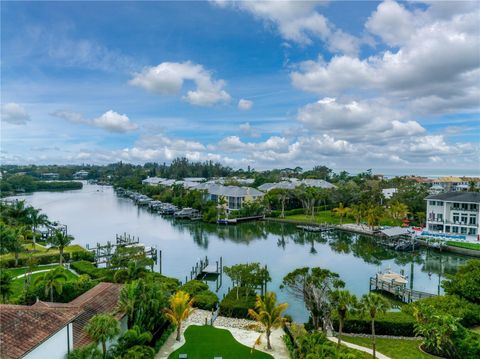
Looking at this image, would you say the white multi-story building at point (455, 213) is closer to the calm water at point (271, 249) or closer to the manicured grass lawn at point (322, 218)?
the calm water at point (271, 249)

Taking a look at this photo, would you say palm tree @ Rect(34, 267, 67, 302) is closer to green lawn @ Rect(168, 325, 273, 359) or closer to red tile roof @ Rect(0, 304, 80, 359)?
red tile roof @ Rect(0, 304, 80, 359)

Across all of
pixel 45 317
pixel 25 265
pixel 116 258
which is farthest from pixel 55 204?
pixel 45 317

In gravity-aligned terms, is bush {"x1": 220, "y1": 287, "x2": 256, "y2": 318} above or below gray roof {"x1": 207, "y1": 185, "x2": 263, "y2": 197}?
below

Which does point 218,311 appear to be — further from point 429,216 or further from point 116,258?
point 429,216

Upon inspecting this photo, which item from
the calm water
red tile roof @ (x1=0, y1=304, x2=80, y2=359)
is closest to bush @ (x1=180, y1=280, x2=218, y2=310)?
the calm water

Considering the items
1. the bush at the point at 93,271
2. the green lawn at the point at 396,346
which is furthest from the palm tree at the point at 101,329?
the bush at the point at 93,271

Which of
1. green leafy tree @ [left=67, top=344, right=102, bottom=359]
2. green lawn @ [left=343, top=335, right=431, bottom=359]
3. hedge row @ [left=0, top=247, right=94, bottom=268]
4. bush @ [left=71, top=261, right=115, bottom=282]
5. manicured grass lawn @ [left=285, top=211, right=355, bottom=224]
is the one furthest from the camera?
manicured grass lawn @ [left=285, top=211, right=355, bottom=224]

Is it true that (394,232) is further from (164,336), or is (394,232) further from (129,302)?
(129,302)
